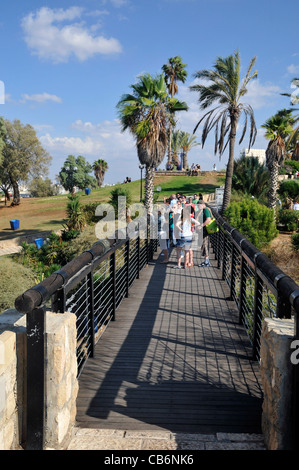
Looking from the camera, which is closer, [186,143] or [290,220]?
[290,220]

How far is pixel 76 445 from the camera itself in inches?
124

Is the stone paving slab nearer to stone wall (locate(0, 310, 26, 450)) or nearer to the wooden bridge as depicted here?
the wooden bridge

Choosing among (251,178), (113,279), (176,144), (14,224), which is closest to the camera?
(113,279)

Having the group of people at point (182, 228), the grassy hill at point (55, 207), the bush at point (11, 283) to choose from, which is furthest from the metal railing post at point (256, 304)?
the grassy hill at point (55, 207)

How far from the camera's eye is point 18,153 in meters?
49.3

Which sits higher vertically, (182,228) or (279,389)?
(182,228)

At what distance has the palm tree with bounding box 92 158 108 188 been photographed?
8275cm

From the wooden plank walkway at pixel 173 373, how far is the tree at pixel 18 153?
45989mm

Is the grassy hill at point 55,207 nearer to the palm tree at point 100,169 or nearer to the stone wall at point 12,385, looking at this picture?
the palm tree at point 100,169

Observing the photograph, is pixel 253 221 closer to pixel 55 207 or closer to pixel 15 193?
pixel 55 207

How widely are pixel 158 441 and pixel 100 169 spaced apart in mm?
81232

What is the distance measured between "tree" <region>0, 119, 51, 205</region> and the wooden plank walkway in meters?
46.0

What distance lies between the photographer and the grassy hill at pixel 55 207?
116 feet

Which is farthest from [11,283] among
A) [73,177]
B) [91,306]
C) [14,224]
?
[73,177]
